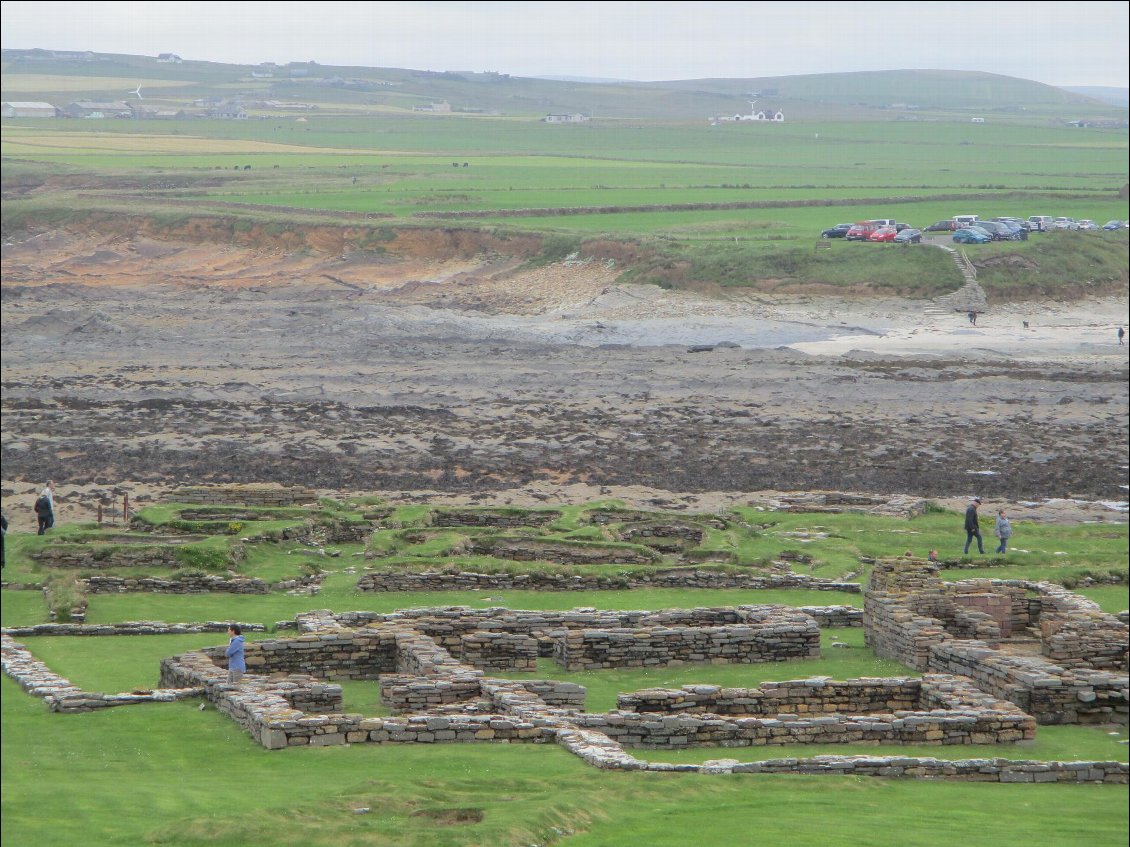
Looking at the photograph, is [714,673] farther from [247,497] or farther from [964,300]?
[964,300]

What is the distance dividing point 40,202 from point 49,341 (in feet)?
139

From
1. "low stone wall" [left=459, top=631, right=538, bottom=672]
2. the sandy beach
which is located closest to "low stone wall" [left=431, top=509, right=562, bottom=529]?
the sandy beach

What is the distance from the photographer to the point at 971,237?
8906 cm

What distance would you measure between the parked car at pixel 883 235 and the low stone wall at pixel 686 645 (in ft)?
216

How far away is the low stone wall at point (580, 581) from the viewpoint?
104 feet

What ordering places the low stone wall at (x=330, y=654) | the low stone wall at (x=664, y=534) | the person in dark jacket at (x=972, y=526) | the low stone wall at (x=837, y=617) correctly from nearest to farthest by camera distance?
1. the low stone wall at (x=330, y=654)
2. the low stone wall at (x=837, y=617)
3. the person in dark jacket at (x=972, y=526)
4. the low stone wall at (x=664, y=534)

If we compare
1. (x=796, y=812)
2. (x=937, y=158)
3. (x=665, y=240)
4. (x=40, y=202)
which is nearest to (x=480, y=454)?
(x=796, y=812)

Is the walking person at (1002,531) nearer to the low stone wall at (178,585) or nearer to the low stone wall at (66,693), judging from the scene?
the low stone wall at (178,585)

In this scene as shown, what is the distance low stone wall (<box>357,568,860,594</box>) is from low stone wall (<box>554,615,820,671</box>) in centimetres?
680

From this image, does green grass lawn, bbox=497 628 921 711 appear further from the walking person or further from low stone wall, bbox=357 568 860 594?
the walking person

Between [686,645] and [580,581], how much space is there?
7.43 metres

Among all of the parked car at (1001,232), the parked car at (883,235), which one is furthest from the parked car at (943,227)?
the parked car at (883,235)

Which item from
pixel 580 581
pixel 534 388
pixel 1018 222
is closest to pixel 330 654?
pixel 580 581

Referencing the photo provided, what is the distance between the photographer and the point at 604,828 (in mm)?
15266
